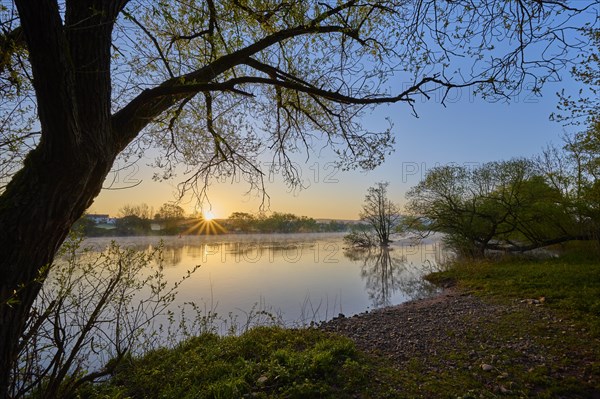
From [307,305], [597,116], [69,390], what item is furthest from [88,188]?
[597,116]

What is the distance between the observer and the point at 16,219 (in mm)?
1838

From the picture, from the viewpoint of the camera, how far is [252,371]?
11.5 ft

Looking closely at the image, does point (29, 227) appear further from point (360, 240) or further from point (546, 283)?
point (360, 240)

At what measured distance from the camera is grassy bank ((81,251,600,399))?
3020 millimetres

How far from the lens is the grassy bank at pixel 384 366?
3.02 meters

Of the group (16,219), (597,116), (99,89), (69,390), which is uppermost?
(597,116)

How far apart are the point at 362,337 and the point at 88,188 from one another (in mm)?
4640

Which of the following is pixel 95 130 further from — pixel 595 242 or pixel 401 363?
pixel 595 242

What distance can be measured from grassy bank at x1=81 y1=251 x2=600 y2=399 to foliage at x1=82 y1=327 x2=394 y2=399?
0.04 ft

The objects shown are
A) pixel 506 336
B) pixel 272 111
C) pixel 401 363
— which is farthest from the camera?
pixel 272 111

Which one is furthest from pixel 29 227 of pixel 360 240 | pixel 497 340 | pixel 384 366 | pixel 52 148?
pixel 360 240

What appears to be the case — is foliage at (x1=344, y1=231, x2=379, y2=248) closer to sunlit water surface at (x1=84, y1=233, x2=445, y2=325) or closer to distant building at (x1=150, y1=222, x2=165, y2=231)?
sunlit water surface at (x1=84, y1=233, x2=445, y2=325)

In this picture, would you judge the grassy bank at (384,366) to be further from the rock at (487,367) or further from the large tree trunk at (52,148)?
the large tree trunk at (52,148)

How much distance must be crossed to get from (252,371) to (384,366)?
162 cm
